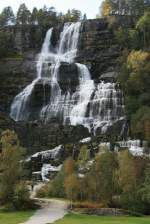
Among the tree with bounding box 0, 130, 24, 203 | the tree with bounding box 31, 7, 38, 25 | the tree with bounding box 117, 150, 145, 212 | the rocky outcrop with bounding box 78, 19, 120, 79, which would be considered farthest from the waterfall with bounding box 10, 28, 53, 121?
the tree with bounding box 117, 150, 145, 212

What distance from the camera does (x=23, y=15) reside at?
115375mm

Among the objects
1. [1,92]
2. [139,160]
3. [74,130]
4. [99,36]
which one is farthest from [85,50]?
[139,160]

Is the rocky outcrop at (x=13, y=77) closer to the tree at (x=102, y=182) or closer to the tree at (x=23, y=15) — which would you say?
the tree at (x=23, y=15)

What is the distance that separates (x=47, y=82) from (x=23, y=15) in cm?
3777

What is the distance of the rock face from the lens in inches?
2653

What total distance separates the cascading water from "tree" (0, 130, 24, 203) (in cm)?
2882

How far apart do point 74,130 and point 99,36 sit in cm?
3339

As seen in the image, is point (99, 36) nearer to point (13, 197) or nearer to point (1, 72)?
point (1, 72)

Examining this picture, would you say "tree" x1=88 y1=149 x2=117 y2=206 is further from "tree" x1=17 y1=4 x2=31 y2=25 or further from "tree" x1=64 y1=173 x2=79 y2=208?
"tree" x1=17 y1=4 x2=31 y2=25

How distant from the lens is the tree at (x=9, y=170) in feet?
122

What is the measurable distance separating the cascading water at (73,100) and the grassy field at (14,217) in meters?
33.1

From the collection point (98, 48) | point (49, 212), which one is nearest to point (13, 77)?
point (98, 48)

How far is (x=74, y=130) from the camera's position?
2591 inches

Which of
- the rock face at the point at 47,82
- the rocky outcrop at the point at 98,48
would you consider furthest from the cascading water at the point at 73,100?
the rocky outcrop at the point at 98,48
